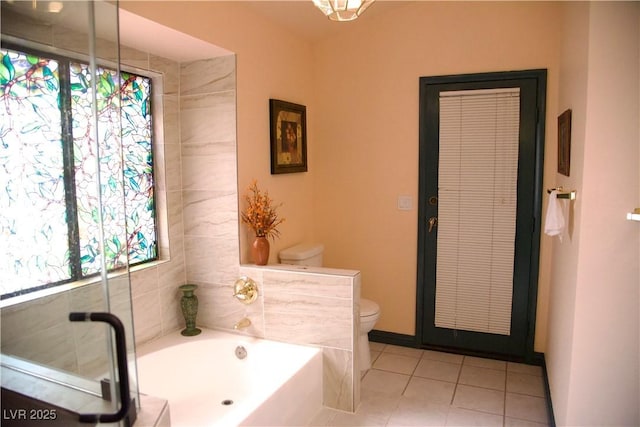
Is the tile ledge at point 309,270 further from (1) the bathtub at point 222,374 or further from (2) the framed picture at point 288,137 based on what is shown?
(2) the framed picture at point 288,137

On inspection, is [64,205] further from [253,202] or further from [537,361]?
[537,361]

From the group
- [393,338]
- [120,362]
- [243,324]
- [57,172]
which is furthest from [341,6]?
[393,338]

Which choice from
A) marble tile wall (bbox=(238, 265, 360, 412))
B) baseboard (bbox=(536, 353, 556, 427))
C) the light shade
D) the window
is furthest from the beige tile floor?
the light shade

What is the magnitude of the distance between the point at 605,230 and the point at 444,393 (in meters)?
1.54

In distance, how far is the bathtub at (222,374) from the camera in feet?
8.18

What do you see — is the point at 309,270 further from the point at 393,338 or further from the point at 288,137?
the point at 393,338

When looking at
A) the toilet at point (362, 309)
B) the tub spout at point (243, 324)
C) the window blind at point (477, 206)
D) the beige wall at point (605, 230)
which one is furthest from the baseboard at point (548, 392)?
the tub spout at point (243, 324)

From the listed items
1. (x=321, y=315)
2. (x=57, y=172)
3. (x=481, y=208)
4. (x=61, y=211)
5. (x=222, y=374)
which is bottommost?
(x=222, y=374)

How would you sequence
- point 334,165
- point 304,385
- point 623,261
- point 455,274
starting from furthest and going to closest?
point 334,165
point 455,274
point 304,385
point 623,261

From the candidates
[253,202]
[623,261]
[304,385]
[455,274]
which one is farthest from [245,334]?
[623,261]

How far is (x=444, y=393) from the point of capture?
2986 mm

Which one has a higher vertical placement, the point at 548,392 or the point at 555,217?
the point at 555,217

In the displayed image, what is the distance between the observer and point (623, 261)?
1944 millimetres

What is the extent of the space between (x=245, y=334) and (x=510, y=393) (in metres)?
1.72
